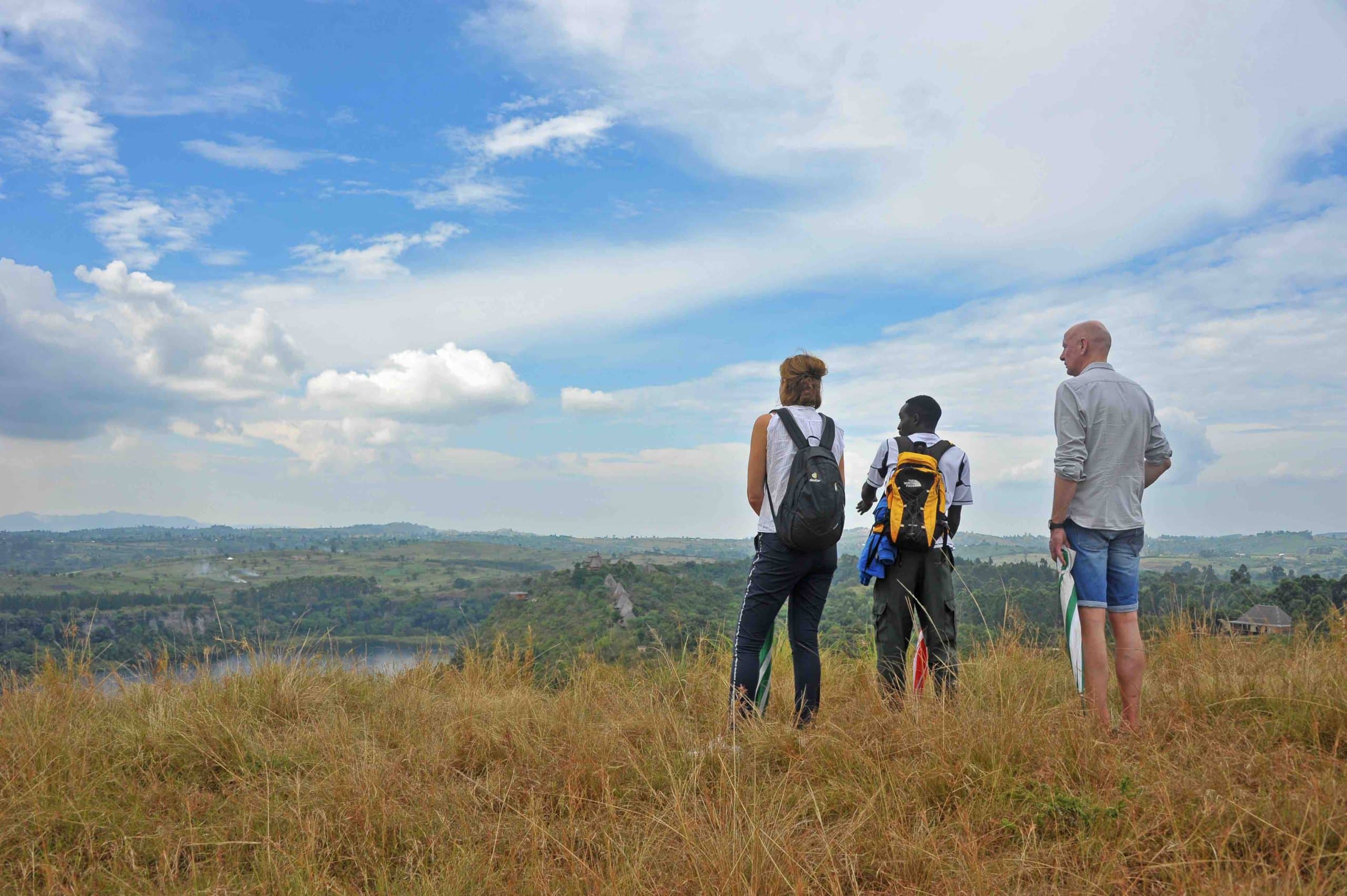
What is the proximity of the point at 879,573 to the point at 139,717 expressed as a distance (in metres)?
4.53

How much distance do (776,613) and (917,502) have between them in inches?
41.8

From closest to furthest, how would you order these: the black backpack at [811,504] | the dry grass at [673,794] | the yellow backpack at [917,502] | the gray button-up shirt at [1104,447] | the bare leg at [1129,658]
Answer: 1. the dry grass at [673,794]
2. the black backpack at [811,504]
3. the gray button-up shirt at [1104,447]
4. the bare leg at [1129,658]
5. the yellow backpack at [917,502]

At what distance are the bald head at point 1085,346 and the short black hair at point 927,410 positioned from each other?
0.77m

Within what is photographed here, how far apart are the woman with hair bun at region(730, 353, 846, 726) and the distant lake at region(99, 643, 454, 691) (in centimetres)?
341

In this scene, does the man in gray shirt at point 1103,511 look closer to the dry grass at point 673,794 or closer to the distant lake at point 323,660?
the dry grass at point 673,794

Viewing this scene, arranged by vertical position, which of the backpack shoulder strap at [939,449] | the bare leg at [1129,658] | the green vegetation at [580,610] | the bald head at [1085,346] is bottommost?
the green vegetation at [580,610]

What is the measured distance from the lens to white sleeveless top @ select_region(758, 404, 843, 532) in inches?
165

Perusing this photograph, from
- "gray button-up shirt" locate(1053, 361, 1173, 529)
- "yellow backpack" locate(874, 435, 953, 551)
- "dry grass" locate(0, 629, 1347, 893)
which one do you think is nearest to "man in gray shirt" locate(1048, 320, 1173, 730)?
"gray button-up shirt" locate(1053, 361, 1173, 529)

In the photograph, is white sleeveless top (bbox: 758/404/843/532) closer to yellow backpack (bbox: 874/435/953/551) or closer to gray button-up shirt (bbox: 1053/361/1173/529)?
yellow backpack (bbox: 874/435/953/551)

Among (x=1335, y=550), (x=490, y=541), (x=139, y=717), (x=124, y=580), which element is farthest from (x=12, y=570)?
(x=1335, y=550)

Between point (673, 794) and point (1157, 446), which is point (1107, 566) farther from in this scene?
point (673, 794)

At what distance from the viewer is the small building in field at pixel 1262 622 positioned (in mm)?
6672

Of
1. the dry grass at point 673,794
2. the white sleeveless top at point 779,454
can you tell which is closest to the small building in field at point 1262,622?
the dry grass at point 673,794

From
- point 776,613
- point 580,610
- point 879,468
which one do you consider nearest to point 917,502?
point 879,468
